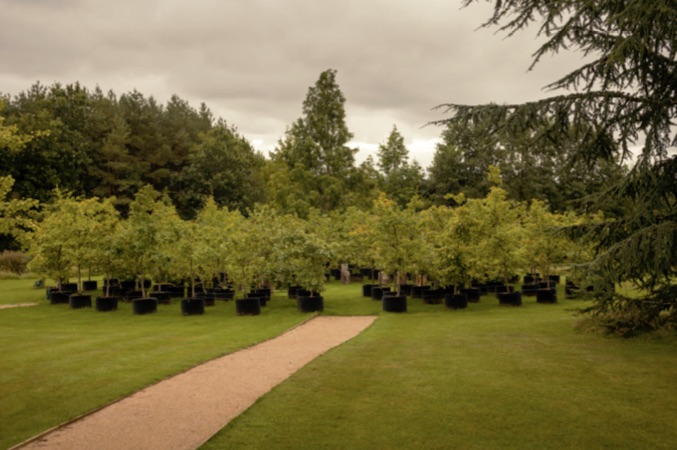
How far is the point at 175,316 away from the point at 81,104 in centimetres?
4200

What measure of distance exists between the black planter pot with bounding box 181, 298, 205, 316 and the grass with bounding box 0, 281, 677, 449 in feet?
7.51

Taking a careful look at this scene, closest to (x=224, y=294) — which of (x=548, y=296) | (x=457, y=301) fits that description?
(x=457, y=301)

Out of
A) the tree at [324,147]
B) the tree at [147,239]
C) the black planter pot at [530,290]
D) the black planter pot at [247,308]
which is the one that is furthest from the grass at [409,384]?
the tree at [324,147]

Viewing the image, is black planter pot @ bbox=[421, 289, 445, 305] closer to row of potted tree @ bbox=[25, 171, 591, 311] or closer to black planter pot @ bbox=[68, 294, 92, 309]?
row of potted tree @ bbox=[25, 171, 591, 311]

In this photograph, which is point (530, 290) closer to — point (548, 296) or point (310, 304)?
point (548, 296)

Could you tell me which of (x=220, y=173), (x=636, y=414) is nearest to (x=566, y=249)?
(x=636, y=414)

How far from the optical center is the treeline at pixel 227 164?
3114 centimetres

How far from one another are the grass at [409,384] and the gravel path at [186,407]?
A: 0.82ft

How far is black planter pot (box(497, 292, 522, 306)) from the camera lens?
1520cm

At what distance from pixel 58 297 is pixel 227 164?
32.0m

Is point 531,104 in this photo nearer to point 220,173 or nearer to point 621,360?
point 621,360

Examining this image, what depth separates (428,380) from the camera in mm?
6957

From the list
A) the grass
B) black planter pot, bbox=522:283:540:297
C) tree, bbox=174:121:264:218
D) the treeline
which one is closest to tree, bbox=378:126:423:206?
the treeline

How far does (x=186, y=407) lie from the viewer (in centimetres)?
618
